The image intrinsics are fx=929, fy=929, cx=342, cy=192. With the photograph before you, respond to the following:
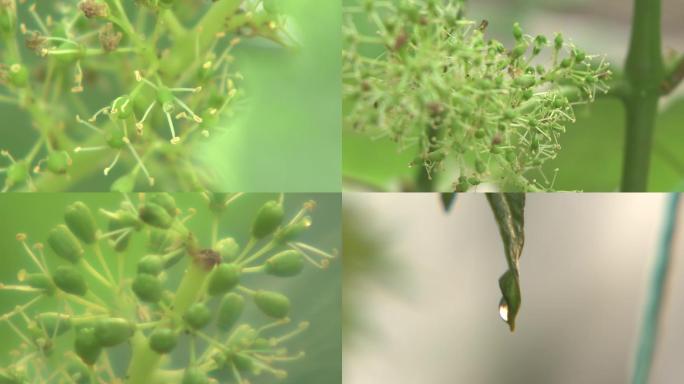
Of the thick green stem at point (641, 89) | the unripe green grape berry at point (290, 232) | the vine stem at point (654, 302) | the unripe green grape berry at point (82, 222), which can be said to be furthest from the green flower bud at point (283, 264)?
the vine stem at point (654, 302)

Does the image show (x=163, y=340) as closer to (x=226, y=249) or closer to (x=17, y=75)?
(x=226, y=249)

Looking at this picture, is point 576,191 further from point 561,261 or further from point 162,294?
point 162,294

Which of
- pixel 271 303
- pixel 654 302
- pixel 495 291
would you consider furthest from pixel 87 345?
pixel 654 302

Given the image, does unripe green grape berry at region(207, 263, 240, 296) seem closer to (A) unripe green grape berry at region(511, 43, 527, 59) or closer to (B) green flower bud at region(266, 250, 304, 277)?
(B) green flower bud at region(266, 250, 304, 277)

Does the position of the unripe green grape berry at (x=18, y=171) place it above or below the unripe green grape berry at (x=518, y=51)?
below

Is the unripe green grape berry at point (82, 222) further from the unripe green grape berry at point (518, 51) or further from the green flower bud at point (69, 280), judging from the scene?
the unripe green grape berry at point (518, 51)

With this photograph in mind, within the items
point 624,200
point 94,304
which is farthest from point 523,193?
point 94,304

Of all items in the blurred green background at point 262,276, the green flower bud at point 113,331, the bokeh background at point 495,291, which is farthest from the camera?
the bokeh background at point 495,291
